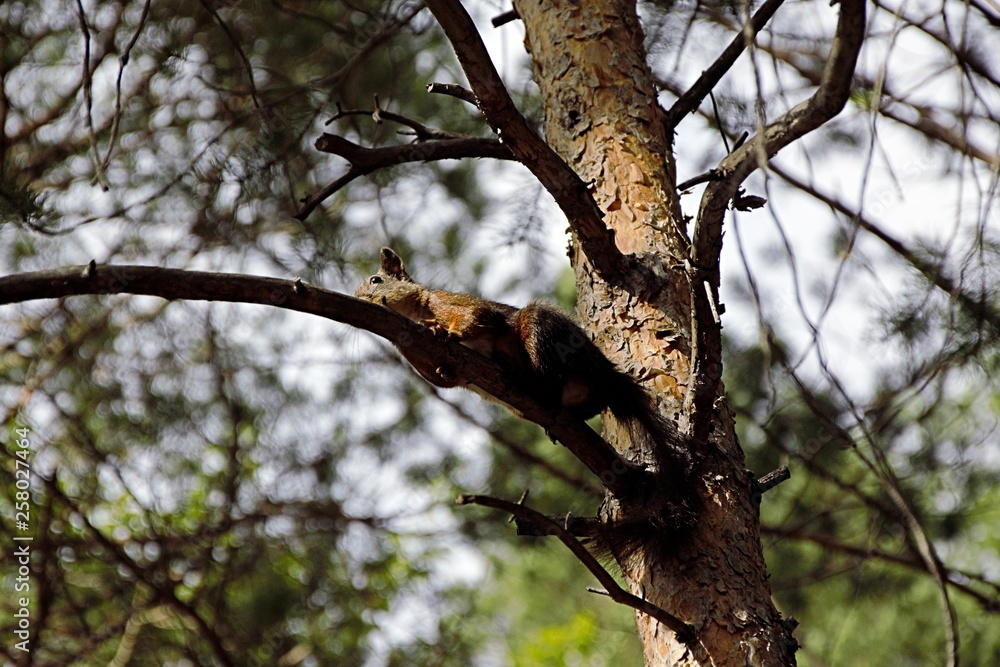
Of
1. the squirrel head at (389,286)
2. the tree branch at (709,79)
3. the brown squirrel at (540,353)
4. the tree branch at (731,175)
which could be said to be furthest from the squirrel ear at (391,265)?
the tree branch at (731,175)

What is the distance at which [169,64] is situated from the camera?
3.61m

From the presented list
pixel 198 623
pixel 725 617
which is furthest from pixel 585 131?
pixel 198 623

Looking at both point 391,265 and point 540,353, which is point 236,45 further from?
point 540,353

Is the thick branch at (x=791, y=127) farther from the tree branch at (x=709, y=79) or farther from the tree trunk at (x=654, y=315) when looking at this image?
the tree branch at (x=709, y=79)

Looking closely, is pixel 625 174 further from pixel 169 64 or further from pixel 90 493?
pixel 90 493

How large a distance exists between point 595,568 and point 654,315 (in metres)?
0.60

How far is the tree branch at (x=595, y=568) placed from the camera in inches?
61.6

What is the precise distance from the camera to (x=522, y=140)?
1.70 meters

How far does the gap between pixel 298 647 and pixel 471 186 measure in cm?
292

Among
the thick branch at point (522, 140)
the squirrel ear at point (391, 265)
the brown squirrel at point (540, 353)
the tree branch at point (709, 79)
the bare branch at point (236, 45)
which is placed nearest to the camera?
the thick branch at point (522, 140)

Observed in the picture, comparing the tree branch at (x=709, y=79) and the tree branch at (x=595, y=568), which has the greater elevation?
the tree branch at (x=709, y=79)

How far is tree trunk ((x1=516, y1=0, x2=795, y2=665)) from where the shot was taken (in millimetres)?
1617

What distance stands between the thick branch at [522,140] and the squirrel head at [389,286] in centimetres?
113

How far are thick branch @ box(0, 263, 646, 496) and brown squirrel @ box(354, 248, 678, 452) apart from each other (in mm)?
64
